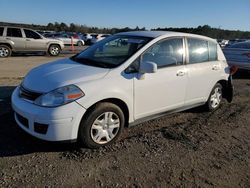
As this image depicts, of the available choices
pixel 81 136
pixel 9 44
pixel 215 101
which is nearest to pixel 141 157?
pixel 81 136

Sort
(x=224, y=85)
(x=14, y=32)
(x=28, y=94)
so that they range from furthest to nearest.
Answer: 1. (x=14, y=32)
2. (x=224, y=85)
3. (x=28, y=94)

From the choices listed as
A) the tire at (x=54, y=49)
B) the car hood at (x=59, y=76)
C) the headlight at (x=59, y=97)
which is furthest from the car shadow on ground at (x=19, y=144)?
the tire at (x=54, y=49)

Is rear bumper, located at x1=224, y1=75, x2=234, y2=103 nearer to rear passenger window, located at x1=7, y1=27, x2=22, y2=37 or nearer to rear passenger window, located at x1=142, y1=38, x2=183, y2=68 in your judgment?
rear passenger window, located at x1=142, y1=38, x2=183, y2=68

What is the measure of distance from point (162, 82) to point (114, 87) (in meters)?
0.99

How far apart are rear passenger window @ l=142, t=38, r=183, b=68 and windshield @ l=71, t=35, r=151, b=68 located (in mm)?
183

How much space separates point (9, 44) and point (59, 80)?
13364mm

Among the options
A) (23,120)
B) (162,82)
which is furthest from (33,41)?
(23,120)

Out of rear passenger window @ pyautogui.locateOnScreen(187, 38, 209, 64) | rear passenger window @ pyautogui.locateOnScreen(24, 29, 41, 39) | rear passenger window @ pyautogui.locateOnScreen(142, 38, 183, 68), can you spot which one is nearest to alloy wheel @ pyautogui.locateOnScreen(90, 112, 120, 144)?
rear passenger window @ pyautogui.locateOnScreen(142, 38, 183, 68)

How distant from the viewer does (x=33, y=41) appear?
17109mm

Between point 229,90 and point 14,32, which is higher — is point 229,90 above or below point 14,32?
below

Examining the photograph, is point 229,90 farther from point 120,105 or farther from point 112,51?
point 120,105

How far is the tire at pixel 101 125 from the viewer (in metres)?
4.09

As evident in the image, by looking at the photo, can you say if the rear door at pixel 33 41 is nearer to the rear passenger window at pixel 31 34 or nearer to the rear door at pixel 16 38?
the rear passenger window at pixel 31 34

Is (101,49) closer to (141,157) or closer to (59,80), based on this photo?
(59,80)
